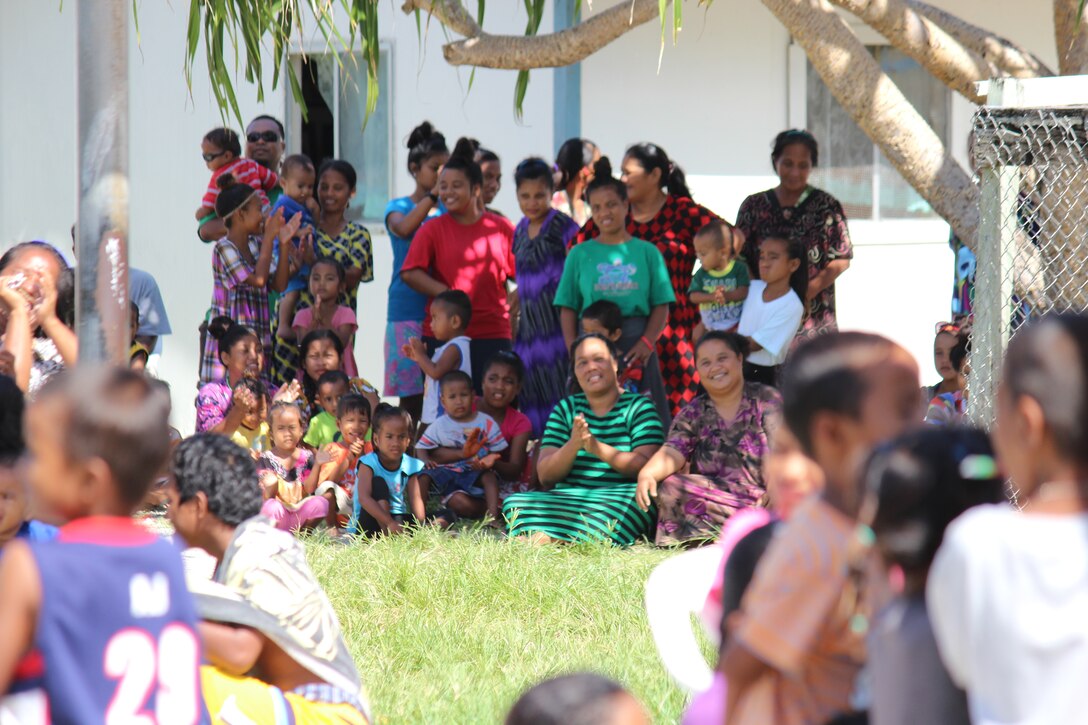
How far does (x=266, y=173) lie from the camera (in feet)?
26.5

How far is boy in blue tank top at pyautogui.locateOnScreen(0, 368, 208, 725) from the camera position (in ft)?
6.91

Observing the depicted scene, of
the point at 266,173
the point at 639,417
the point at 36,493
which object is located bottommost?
the point at 639,417

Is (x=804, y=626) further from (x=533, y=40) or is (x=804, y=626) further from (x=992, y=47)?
(x=992, y=47)

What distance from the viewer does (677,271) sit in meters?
6.90

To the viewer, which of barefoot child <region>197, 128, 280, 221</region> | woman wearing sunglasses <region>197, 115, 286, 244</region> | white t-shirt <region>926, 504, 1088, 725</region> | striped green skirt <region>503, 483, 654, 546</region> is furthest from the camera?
woman wearing sunglasses <region>197, 115, 286, 244</region>

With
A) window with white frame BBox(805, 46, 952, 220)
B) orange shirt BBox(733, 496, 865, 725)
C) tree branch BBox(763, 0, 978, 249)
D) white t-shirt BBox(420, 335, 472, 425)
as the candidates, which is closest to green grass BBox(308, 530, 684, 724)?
white t-shirt BBox(420, 335, 472, 425)

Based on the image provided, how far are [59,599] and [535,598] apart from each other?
9.85 feet

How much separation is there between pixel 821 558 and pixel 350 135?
809 cm

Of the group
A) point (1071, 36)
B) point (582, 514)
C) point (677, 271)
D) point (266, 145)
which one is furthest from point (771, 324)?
point (266, 145)

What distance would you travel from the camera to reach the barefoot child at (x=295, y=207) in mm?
7598

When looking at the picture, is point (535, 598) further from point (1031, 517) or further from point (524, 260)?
point (1031, 517)

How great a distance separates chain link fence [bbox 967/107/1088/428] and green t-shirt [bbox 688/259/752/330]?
1897 millimetres

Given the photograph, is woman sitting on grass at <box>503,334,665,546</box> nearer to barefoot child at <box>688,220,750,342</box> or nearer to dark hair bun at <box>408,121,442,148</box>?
barefoot child at <box>688,220,750,342</box>

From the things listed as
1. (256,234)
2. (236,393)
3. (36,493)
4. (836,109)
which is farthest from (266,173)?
(36,493)
